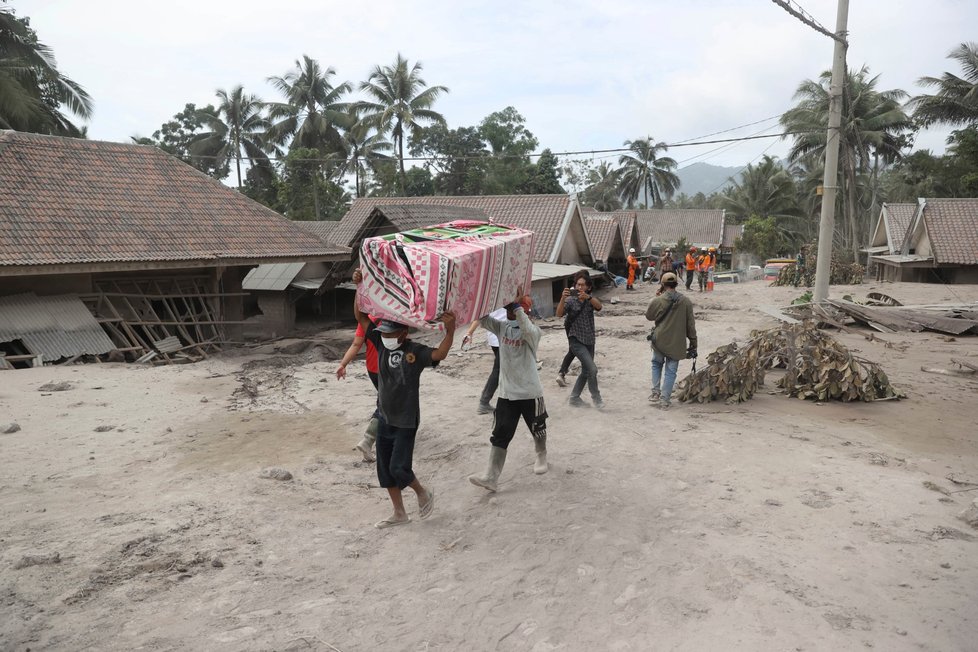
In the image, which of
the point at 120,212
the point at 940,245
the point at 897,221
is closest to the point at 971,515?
the point at 120,212

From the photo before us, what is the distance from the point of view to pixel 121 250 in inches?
471

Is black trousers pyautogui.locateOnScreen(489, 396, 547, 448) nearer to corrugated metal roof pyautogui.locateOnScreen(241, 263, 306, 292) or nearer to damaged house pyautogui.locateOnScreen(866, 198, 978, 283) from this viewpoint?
corrugated metal roof pyautogui.locateOnScreen(241, 263, 306, 292)

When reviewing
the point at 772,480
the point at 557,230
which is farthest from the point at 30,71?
the point at 772,480

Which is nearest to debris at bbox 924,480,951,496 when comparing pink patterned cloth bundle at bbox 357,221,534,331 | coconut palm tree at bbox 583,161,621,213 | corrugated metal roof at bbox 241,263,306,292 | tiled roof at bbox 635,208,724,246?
pink patterned cloth bundle at bbox 357,221,534,331

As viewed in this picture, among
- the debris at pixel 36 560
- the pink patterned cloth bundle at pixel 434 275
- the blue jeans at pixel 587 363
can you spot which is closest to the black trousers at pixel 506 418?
the pink patterned cloth bundle at pixel 434 275

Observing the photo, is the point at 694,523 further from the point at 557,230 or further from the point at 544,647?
the point at 557,230

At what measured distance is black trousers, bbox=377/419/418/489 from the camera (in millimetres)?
4602

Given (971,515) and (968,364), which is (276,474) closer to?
(971,515)

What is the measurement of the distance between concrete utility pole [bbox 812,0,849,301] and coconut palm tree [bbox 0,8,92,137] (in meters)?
24.9

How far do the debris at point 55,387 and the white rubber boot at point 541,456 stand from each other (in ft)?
20.9

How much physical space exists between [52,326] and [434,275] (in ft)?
32.1

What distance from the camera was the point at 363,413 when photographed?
8.00 meters

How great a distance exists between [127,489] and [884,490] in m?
5.79

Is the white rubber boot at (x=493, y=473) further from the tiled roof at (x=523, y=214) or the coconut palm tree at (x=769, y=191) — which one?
the coconut palm tree at (x=769, y=191)
